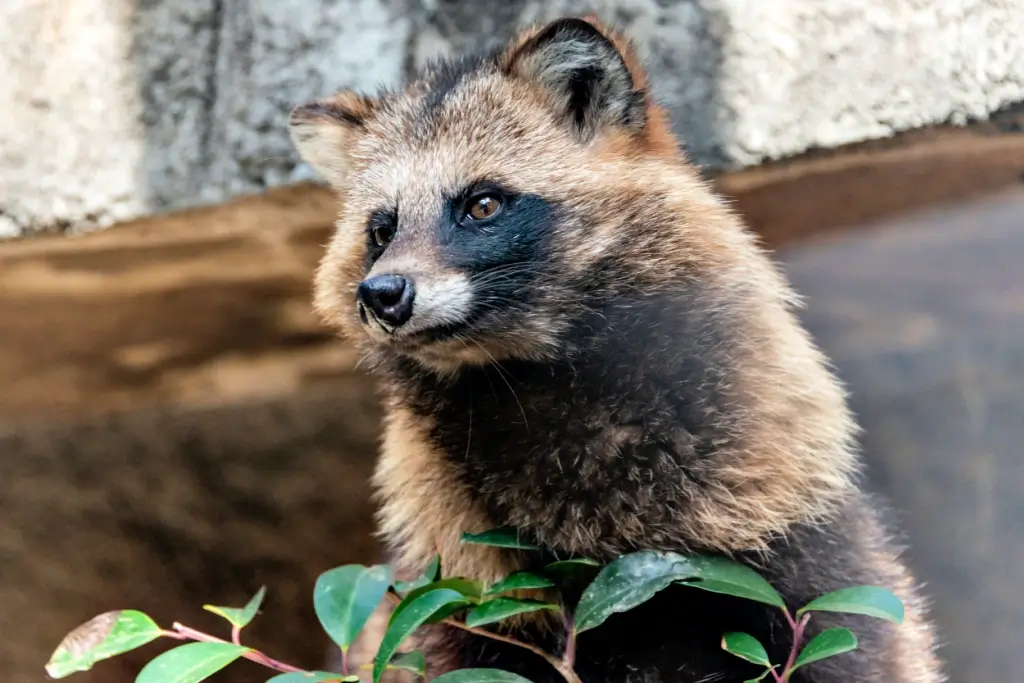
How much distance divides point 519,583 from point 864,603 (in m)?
0.44

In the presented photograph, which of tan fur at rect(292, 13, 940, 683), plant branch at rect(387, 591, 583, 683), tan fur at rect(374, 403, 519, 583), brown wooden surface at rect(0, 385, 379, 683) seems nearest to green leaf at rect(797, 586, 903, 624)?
tan fur at rect(292, 13, 940, 683)

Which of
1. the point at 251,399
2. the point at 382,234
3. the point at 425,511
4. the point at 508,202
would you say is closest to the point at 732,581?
the point at 425,511

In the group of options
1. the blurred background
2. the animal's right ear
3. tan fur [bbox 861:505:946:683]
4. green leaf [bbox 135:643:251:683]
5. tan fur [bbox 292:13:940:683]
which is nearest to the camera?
green leaf [bbox 135:643:251:683]

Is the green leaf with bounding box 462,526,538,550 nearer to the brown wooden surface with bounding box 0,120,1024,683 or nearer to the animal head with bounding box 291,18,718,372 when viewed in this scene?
the animal head with bounding box 291,18,718,372

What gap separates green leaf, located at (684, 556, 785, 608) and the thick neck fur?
6cm

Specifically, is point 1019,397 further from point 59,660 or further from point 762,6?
point 59,660

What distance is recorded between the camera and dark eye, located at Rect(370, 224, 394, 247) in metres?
1.45

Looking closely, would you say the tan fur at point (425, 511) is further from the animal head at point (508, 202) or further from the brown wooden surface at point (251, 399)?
the brown wooden surface at point (251, 399)

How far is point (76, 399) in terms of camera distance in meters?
2.26

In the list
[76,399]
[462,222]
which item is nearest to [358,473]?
[76,399]

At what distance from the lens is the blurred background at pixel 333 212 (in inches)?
67.1

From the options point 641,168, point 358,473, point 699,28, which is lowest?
point 358,473

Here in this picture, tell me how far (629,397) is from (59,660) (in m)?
0.80

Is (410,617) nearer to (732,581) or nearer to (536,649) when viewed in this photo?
(536,649)
